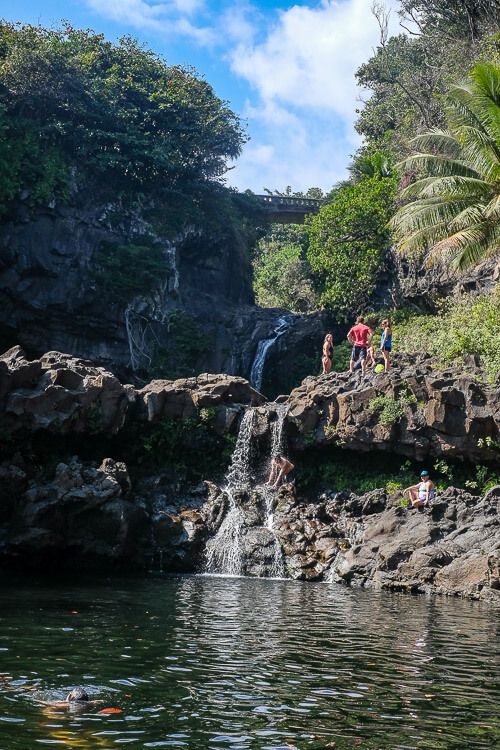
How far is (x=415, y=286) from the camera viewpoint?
3516 centimetres

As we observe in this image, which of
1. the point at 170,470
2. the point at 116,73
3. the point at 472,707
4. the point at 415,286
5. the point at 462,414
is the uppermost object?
the point at 116,73

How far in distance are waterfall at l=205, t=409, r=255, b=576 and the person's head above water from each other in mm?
14296

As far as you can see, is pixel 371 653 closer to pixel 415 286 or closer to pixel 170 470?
pixel 170 470

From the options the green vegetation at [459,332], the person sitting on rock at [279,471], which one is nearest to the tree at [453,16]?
the green vegetation at [459,332]

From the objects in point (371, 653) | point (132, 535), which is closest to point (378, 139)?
point (132, 535)

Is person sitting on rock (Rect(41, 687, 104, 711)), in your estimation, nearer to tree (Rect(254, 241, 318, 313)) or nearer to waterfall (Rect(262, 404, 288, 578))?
waterfall (Rect(262, 404, 288, 578))

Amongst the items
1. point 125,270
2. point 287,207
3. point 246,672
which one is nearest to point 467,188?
point 125,270

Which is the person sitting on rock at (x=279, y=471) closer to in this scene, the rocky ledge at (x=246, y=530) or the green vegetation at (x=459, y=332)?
the rocky ledge at (x=246, y=530)

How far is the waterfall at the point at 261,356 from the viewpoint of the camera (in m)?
35.3

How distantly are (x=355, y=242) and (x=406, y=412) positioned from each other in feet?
52.3

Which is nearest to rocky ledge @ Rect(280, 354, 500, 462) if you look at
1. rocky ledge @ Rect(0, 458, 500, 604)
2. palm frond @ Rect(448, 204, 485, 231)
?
rocky ledge @ Rect(0, 458, 500, 604)

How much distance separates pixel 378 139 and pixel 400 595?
33.7 m

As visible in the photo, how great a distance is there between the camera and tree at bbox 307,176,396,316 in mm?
36750

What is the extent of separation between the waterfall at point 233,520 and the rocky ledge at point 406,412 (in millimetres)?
1382
